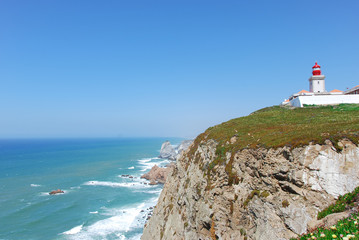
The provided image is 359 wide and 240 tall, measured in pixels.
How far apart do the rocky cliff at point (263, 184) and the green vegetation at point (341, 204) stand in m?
0.41

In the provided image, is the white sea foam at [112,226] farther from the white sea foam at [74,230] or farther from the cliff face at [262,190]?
the cliff face at [262,190]

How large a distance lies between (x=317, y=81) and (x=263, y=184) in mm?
37874

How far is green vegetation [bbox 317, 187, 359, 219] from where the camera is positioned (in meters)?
12.2

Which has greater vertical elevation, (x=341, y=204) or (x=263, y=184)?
(x=263, y=184)

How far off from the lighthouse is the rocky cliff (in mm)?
29056

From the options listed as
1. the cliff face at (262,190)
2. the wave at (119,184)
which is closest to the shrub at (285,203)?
the cliff face at (262,190)

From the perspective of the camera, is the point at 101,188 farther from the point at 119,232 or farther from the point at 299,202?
the point at 299,202

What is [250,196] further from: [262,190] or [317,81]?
[317,81]

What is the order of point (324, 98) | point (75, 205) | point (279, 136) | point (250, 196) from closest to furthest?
point (250, 196) < point (279, 136) < point (324, 98) < point (75, 205)

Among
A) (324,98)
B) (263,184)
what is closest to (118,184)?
(324,98)

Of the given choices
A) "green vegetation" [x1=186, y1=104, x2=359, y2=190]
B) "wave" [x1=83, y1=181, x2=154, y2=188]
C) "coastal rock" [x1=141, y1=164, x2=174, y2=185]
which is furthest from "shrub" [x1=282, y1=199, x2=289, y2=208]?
"coastal rock" [x1=141, y1=164, x2=174, y2=185]

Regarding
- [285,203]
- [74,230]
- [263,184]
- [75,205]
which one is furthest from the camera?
[75,205]

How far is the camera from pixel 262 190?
17.0 metres

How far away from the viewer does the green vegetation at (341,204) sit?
12227mm
